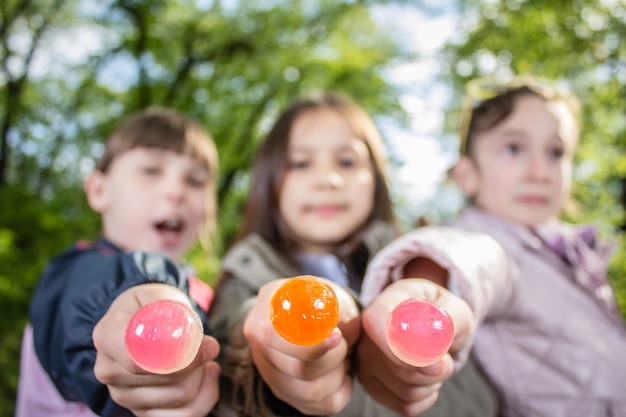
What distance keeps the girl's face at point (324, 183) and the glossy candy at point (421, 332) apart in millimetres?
999

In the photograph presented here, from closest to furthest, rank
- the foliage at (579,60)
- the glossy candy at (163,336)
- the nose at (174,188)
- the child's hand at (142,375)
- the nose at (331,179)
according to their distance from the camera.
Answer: the glossy candy at (163,336) → the child's hand at (142,375) → the nose at (331,179) → the nose at (174,188) → the foliage at (579,60)

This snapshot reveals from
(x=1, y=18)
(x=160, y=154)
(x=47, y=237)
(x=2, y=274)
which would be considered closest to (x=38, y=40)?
(x=1, y=18)

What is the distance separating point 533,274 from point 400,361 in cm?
86

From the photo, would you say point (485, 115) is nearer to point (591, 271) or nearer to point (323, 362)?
point (591, 271)

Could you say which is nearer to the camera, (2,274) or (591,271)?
(591,271)

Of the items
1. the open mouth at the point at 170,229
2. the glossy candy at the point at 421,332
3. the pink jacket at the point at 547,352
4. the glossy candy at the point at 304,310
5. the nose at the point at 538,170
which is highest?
the glossy candy at the point at 304,310

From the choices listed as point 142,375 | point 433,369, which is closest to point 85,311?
point 142,375

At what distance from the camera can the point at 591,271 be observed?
1.64 metres

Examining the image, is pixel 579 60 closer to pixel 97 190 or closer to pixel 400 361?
pixel 97 190

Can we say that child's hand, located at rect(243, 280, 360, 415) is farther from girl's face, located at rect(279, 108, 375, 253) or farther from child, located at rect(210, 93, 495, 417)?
girl's face, located at rect(279, 108, 375, 253)

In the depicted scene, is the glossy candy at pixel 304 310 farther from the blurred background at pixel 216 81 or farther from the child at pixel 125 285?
the blurred background at pixel 216 81

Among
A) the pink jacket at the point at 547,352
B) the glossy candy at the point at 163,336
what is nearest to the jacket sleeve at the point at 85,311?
the glossy candy at the point at 163,336

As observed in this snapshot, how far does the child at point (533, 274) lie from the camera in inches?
52.7

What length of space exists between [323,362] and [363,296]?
0.24 meters
